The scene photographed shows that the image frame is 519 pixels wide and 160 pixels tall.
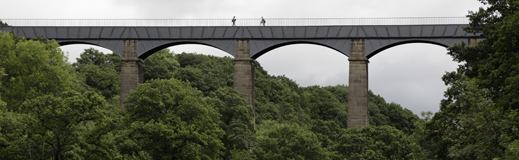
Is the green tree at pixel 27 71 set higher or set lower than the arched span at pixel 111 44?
lower

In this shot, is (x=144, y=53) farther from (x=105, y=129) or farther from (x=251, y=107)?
(x=105, y=129)

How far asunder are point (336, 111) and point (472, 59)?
68.5 m

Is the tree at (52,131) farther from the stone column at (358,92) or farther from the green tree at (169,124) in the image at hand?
the stone column at (358,92)

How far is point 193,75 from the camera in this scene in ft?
280

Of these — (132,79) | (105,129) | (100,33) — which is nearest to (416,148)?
(105,129)

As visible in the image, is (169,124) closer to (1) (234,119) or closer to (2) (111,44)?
(1) (234,119)

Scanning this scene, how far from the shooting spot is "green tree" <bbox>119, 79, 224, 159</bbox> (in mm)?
40000

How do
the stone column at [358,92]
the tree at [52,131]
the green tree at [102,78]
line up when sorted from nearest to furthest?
the tree at [52,131]
the stone column at [358,92]
the green tree at [102,78]

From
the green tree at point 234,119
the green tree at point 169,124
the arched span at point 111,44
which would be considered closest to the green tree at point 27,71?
the arched span at point 111,44

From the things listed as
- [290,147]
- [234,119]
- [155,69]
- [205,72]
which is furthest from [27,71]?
[205,72]

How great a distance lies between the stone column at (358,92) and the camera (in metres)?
52.0

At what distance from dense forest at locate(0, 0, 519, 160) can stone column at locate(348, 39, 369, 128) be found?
946mm

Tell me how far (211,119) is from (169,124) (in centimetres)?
407

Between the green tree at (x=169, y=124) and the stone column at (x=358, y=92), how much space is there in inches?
462
